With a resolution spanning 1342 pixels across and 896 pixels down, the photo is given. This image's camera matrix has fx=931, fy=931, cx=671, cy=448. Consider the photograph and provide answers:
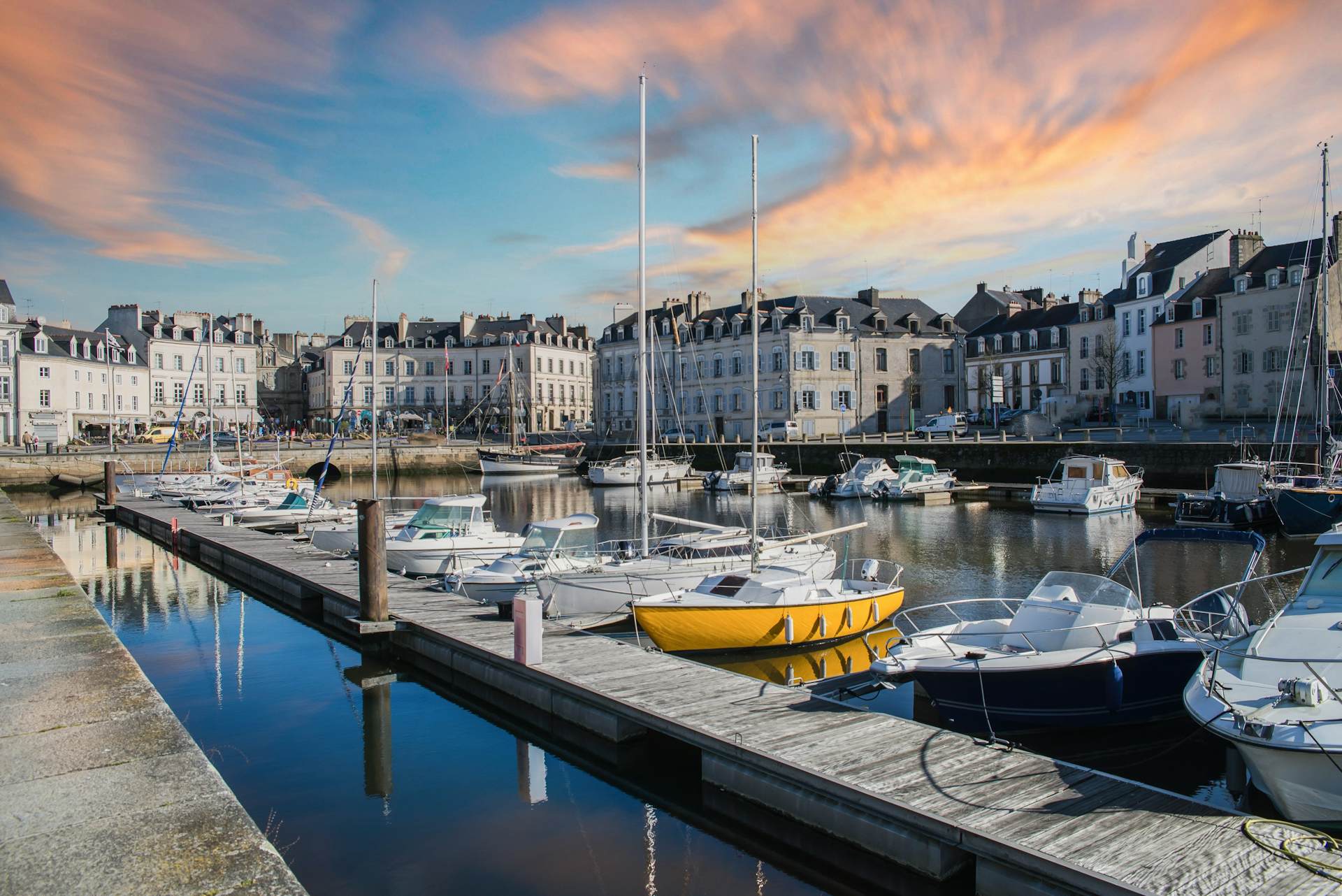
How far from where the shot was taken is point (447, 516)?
2402cm

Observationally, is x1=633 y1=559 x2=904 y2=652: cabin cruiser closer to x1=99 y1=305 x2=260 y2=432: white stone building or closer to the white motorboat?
the white motorboat

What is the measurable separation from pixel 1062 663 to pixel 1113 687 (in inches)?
29.2

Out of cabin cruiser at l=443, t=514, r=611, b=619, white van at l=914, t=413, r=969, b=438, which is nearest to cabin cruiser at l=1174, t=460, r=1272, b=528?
cabin cruiser at l=443, t=514, r=611, b=619

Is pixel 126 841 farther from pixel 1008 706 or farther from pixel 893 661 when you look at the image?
pixel 1008 706

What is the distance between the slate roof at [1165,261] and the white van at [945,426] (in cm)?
1433

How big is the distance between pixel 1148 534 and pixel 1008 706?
531 cm

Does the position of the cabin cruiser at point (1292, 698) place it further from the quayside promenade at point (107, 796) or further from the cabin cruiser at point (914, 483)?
the cabin cruiser at point (914, 483)

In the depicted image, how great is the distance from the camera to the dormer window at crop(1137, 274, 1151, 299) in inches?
2494

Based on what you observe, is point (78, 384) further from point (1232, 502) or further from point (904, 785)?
point (904, 785)

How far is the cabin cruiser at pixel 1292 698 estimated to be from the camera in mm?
→ 8172

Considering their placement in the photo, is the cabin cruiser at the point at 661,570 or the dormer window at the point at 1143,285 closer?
the cabin cruiser at the point at 661,570

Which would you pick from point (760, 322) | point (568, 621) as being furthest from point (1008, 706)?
point (760, 322)

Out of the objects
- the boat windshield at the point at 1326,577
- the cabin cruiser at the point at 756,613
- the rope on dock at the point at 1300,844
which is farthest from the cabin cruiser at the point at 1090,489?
the rope on dock at the point at 1300,844

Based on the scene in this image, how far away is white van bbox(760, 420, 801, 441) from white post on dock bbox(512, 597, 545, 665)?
53.6 meters
